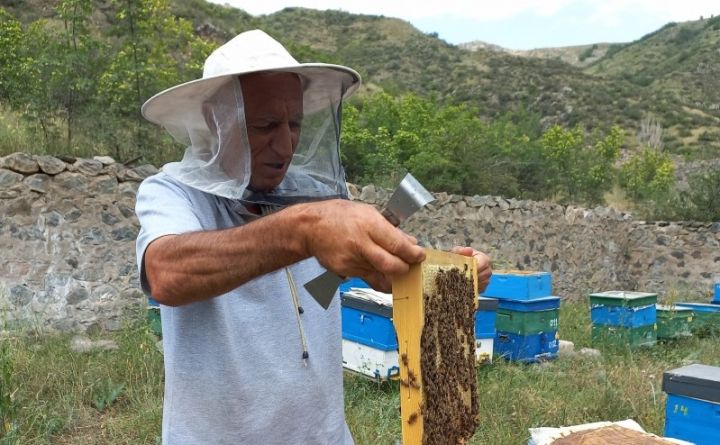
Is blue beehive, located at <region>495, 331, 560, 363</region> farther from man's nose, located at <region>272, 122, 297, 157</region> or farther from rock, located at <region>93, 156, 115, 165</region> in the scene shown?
man's nose, located at <region>272, 122, 297, 157</region>

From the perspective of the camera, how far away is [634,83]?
3675 centimetres

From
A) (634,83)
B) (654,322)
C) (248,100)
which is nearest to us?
(248,100)

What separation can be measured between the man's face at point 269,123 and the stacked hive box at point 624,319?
240 inches

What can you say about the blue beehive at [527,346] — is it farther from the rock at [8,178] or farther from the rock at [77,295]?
the rock at [8,178]

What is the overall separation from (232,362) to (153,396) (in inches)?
129

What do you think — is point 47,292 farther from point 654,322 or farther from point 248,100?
point 654,322

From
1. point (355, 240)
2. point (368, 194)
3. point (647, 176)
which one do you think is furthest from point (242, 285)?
point (647, 176)

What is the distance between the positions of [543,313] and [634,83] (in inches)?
1370

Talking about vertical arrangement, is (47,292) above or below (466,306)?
below

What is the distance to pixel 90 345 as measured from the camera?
17.8ft

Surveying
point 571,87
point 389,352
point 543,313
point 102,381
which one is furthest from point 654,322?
point 571,87

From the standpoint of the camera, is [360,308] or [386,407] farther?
[360,308]

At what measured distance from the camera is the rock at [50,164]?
589 centimetres

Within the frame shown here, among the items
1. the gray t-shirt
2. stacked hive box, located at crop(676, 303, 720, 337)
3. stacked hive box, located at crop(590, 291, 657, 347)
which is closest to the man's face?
the gray t-shirt
